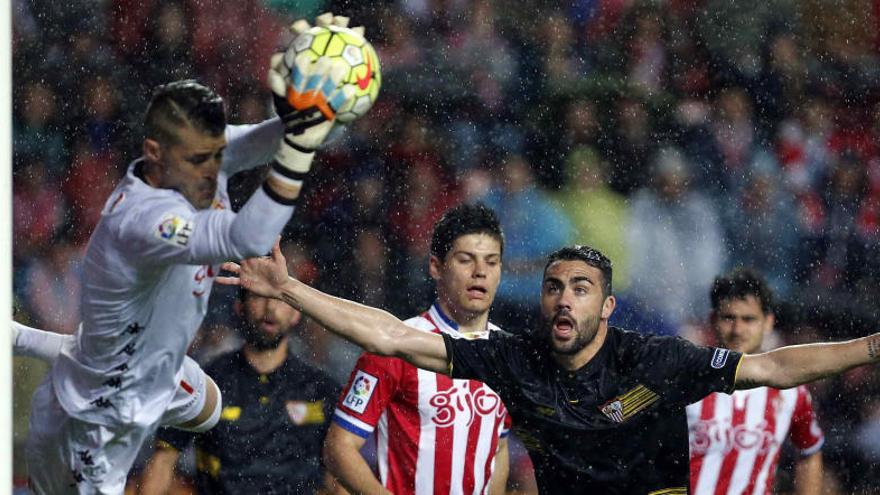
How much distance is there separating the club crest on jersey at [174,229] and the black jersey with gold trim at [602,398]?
0.88m

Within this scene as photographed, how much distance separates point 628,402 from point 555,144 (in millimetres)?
1234

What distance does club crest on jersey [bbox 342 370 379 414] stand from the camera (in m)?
3.96

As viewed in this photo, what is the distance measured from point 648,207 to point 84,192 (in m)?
1.95

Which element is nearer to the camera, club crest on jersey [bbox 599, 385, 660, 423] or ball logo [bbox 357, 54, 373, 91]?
ball logo [bbox 357, 54, 373, 91]

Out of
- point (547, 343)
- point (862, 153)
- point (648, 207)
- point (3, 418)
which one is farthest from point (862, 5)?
point (3, 418)

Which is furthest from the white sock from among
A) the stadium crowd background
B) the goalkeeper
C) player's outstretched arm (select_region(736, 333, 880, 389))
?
player's outstretched arm (select_region(736, 333, 880, 389))

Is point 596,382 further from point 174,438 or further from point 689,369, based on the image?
point 174,438

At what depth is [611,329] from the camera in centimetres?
388

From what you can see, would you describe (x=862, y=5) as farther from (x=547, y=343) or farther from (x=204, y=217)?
(x=204, y=217)

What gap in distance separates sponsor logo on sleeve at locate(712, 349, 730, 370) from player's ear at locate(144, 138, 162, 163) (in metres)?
1.64

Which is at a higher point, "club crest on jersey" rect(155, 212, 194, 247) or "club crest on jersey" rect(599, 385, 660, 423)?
"club crest on jersey" rect(599, 385, 660, 423)

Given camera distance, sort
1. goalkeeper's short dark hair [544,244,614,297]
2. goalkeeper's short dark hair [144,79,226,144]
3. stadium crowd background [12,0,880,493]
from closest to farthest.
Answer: goalkeeper's short dark hair [144,79,226,144], goalkeeper's short dark hair [544,244,614,297], stadium crowd background [12,0,880,493]

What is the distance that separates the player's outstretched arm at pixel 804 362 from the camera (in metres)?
3.57

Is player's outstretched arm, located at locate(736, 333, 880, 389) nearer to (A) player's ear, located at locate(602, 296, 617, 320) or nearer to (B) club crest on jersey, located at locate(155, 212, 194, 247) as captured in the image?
(A) player's ear, located at locate(602, 296, 617, 320)
